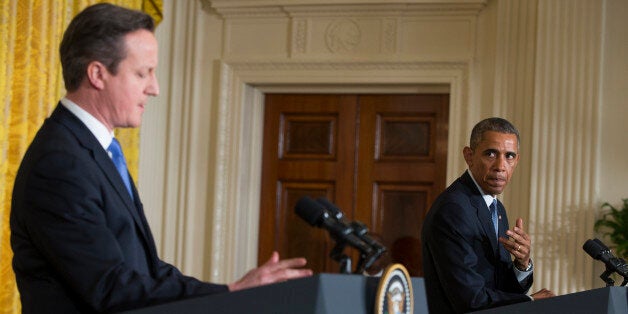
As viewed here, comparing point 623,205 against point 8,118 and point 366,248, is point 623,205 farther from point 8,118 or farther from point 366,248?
point 366,248

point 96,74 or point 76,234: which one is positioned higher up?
point 96,74

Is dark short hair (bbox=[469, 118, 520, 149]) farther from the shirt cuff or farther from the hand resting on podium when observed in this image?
the hand resting on podium

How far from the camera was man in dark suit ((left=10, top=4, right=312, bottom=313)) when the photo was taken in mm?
2125

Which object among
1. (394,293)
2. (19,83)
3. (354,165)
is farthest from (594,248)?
(354,165)

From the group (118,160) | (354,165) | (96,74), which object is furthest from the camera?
(354,165)

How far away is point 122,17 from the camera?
2.33 meters

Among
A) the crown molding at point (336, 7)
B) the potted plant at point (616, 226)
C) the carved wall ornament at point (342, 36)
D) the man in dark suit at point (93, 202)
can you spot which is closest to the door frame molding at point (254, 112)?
the carved wall ornament at point (342, 36)

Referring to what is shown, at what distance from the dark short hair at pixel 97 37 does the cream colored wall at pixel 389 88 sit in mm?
5094

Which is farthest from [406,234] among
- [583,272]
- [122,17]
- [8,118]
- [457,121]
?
[122,17]

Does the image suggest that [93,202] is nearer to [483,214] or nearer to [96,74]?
[96,74]

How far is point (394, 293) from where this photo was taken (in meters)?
2.33

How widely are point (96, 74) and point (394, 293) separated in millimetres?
885

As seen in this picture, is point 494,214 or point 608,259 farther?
point 494,214

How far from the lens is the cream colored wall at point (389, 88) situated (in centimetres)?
692
